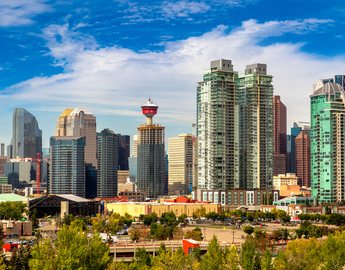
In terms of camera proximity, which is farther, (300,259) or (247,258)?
(247,258)

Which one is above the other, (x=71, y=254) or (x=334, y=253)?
(x=71, y=254)

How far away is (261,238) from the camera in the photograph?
138 m

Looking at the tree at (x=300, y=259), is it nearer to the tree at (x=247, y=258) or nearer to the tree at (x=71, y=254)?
the tree at (x=247, y=258)

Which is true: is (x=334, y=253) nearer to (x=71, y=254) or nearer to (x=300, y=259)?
(x=300, y=259)

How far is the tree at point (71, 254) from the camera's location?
83.8 metres

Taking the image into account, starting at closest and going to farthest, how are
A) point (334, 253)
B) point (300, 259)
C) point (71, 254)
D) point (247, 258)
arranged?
point (71, 254)
point (300, 259)
point (247, 258)
point (334, 253)

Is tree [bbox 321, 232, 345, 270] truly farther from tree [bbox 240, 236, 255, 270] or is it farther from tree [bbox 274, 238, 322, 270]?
tree [bbox 240, 236, 255, 270]

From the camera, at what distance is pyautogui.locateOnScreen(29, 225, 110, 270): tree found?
275 ft

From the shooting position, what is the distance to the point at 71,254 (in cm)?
8756

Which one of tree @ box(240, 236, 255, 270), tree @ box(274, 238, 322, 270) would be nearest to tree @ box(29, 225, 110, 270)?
tree @ box(240, 236, 255, 270)

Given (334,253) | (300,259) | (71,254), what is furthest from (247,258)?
(71,254)

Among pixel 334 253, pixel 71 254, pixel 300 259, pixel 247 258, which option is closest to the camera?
pixel 71 254

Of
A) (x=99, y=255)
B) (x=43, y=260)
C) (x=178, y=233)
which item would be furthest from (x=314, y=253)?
(x=178, y=233)

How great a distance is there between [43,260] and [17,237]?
73679 millimetres
